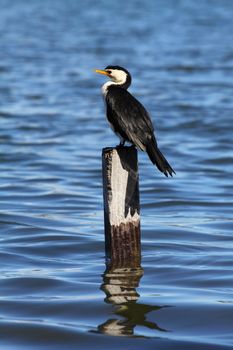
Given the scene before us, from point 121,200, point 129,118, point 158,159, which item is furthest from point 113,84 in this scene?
point 121,200

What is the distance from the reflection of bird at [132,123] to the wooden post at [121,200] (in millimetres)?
213

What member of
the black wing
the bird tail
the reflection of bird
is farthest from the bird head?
the bird tail

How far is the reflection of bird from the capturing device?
760 centimetres

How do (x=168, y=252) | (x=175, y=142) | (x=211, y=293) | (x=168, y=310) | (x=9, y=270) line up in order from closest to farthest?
(x=168, y=310) < (x=211, y=293) < (x=9, y=270) < (x=168, y=252) < (x=175, y=142)

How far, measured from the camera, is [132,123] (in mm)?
7691

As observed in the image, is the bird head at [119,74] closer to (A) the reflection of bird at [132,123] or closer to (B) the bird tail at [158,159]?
(A) the reflection of bird at [132,123]

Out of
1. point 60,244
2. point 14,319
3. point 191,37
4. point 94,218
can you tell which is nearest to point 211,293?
point 14,319

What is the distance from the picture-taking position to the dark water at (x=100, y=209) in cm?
655

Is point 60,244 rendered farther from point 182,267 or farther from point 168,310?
point 168,310

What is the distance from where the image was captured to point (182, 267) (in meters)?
8.05

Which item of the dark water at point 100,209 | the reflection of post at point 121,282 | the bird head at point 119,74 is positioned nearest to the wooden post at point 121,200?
the reflection of post at point 121,282

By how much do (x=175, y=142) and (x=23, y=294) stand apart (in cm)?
904

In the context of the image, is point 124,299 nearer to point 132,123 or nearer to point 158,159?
point 158,159

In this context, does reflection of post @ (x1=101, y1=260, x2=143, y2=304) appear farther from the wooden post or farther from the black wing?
the black wing
